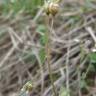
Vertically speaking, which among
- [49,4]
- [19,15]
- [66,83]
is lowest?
[66,83]

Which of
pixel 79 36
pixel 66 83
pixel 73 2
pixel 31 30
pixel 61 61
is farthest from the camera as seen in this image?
pixel 73 2

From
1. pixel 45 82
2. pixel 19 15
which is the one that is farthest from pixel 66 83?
pixel 19 15

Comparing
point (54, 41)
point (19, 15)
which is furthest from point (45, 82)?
point (19, 15)

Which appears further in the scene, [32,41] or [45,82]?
[32,41]

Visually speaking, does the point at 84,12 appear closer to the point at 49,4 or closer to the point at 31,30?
the point at 31,30

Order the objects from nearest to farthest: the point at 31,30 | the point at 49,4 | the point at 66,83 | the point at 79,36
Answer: the point at 49,4 < the point at 66,83 < the point at 79,36 < the point at 31,30

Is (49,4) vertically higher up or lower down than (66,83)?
higher up
